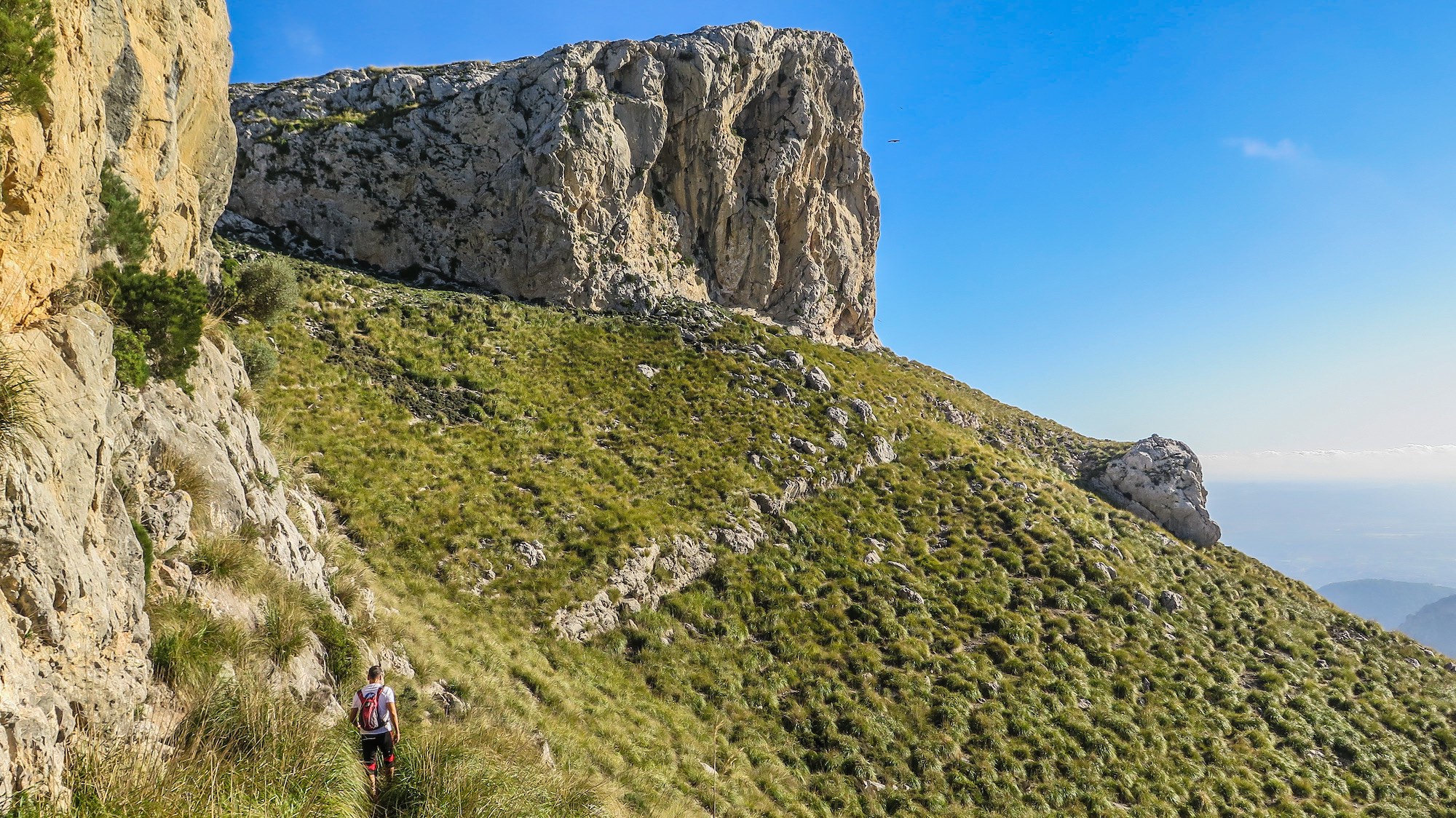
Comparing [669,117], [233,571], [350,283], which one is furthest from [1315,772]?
[669,117]

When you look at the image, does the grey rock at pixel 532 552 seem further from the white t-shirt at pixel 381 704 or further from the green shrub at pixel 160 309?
the white t-shirt at pixel 381 704

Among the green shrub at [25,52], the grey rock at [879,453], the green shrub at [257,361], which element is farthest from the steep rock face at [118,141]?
the grey rock at [879,453]

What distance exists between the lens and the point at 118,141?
9.94 m

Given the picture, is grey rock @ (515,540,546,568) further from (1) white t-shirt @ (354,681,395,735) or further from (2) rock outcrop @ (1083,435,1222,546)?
(2) rock outcrop @ (1083,435,1222,546)

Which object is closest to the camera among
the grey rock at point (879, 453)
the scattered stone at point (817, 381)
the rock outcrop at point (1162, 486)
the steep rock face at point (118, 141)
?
the steep rock face at point (118, 141)

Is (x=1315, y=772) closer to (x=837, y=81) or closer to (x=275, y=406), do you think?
(x=275, y=406)

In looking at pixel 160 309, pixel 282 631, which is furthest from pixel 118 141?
pixel 282 631

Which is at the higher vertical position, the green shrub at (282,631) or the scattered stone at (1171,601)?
the scattered stone at (1171,601)

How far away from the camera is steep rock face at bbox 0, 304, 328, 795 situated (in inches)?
190

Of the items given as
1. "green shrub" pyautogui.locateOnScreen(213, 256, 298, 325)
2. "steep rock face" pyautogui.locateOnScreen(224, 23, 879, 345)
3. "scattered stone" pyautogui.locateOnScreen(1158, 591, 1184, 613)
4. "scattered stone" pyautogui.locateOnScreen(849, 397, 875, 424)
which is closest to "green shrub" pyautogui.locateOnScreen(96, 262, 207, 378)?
"green shrub" pyautogui.locateOnScreen(213, 256, 298, 325)

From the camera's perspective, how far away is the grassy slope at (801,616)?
51.5ft

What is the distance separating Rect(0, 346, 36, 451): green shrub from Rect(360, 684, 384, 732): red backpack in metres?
4.41

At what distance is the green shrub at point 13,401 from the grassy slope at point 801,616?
7.01 meters

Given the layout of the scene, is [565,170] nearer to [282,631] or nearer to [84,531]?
[282,631]
